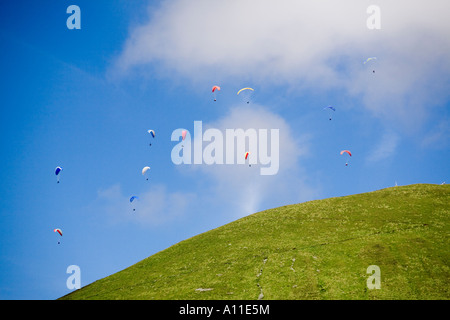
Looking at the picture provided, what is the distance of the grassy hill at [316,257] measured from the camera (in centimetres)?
3816

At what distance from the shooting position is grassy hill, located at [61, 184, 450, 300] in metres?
38.2

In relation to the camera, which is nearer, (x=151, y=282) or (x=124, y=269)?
(x=151, y=282)

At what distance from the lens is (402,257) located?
41.7 m

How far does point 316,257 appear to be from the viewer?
45094 millimetres

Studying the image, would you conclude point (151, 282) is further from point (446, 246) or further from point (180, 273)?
point (446, 246)
